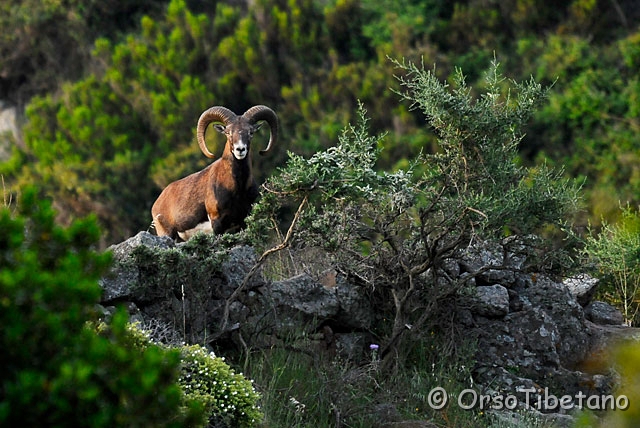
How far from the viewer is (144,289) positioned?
8.30 metres

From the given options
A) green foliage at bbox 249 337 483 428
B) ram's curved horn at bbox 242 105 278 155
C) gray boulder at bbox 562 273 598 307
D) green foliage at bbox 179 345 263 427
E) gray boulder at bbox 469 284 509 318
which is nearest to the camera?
green foliage at bbox 179 345 263 427

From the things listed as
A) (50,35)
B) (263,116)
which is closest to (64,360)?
(263,116)

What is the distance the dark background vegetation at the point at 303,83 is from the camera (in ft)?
77.8

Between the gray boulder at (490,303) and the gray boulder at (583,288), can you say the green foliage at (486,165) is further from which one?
the gray boulder at (583,288)

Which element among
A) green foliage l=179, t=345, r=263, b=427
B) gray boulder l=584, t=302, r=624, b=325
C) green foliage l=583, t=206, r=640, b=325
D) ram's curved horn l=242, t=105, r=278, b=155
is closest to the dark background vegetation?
ram's curved horn l=242, t=105, r=278, b=155

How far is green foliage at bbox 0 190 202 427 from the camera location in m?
4.36

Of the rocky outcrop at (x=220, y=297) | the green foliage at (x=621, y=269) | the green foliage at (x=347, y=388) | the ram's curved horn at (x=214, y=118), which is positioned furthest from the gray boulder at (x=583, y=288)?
the ram's curved horn at (x=214, y=118)

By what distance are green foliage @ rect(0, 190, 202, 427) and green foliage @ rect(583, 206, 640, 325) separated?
6.74 m

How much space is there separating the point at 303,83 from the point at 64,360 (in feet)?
72.2

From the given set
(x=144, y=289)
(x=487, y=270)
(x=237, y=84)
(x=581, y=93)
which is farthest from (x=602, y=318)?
(x=237, y=84)

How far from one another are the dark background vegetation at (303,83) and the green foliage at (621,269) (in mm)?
12153

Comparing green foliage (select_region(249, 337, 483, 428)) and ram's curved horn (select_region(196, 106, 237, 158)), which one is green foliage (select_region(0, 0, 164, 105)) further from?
green foliage (select_region(249, 337, 483, 428))

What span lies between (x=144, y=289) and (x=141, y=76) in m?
18.8

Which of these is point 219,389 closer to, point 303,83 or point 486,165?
point 486,165
